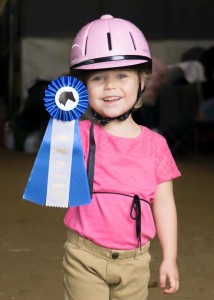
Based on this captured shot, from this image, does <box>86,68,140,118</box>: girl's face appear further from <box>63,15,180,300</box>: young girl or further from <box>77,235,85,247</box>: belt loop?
<box>77,235,85,247</box>: belt loop

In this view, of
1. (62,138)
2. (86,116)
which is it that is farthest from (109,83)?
(86,116)

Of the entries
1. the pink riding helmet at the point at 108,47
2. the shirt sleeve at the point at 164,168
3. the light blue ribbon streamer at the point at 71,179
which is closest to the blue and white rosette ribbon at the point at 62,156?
the light blue ribbon streamer at the point at 71,179

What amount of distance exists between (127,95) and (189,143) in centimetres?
702

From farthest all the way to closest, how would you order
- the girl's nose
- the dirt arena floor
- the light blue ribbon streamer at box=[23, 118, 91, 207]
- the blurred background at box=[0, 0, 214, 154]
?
the blurred background at box=[0, 0, 214, 154]
the dirt arena floor
the girl's nose
the light blue ribbon streamer at box=[23, 118, 91, 207]

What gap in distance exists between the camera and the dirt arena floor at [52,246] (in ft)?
11.8

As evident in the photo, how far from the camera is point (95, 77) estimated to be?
2332mm

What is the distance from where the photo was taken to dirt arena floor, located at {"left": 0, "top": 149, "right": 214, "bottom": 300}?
3607mm

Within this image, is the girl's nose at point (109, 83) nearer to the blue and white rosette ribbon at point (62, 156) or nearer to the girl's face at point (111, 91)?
the girl's face at point (111, 91)

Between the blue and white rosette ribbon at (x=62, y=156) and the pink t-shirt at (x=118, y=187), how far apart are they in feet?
0.29

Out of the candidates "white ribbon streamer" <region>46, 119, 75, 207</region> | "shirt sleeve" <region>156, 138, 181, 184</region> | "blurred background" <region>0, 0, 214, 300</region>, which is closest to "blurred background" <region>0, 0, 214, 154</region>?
"blurred background" <region>0, 0, 214, 300</region>

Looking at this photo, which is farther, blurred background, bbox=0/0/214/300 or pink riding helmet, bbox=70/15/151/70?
blurred background, bbox=0/0/214/300

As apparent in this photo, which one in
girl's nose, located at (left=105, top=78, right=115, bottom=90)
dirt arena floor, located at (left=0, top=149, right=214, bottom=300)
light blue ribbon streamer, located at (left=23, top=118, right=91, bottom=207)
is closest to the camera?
light blue ribbon streamer, located at (left=23, top=118, right=91, bottom=207)

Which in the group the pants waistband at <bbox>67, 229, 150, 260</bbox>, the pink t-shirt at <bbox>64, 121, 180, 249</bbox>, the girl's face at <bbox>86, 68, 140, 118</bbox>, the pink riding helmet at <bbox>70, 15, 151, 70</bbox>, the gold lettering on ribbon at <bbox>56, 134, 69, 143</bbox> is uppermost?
the pink riding helmet at <bbox>70, 15, 151, 70</bbox>

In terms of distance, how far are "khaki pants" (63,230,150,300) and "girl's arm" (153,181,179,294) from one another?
0.10 meters
